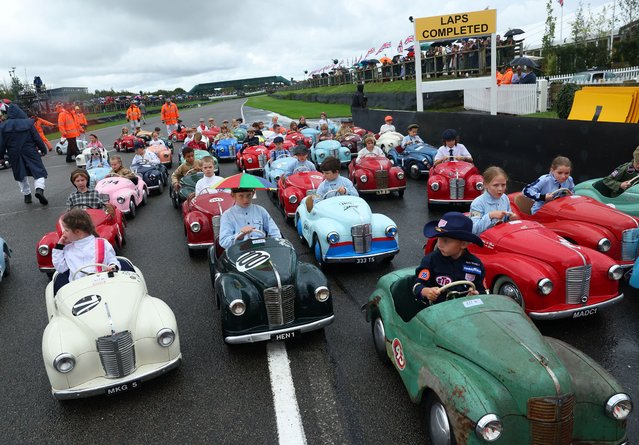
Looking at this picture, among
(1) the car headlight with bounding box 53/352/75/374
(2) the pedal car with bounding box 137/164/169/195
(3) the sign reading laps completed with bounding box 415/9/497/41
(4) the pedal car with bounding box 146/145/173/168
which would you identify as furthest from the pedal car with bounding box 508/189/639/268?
(4) the pedal car with bounding box 146/145/173/168

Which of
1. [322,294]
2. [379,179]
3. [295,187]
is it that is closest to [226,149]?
[379,179]

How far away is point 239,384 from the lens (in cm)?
→ 458

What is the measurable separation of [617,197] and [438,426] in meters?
5.64

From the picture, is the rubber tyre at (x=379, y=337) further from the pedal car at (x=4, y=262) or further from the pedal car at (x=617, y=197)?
the pedal car at (x=4, y=262)

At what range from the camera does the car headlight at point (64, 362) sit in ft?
13.3

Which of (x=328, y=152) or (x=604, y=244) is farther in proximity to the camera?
(x=328, y=152)

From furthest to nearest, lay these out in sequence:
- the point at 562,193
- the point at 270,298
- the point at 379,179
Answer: the point at 379,179, the point at 562,193, the point at 270,298

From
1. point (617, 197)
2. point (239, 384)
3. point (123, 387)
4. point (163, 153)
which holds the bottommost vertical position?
point (239, 384)

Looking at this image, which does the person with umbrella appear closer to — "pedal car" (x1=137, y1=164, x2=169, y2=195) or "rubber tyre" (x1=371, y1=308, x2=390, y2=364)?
"rubber tyre" (x1=371, y1=308, x2=390, y2=364)

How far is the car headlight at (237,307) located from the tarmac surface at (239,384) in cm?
53

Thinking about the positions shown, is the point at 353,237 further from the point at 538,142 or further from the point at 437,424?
the point at 538,142

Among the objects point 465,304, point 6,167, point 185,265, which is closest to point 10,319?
point 185,265

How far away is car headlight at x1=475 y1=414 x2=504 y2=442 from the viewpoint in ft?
9.55

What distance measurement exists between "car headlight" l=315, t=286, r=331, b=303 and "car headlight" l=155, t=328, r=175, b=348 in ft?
4.90
